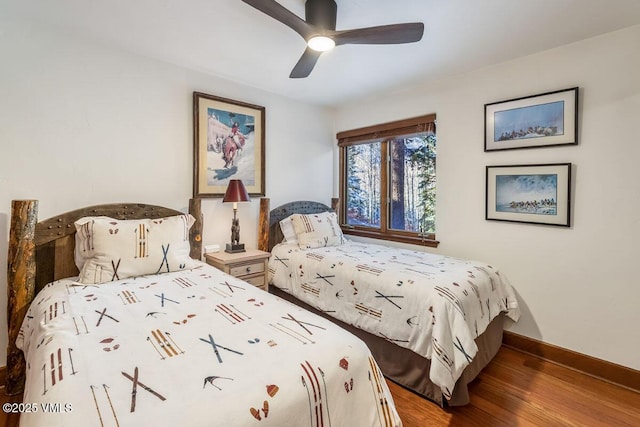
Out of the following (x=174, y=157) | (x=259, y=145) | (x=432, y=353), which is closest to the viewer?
(x=432, y=353)

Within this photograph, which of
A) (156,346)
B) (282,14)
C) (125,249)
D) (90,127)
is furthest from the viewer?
(90,127)

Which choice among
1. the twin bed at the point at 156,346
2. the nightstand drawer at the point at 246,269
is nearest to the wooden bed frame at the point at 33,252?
the twin bed at the point at 156,346

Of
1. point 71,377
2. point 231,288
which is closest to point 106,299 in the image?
point 231,288

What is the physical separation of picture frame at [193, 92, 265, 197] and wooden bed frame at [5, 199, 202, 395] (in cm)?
53

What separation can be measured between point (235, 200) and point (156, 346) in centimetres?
170

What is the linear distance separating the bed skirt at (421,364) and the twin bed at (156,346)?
0.83 meters

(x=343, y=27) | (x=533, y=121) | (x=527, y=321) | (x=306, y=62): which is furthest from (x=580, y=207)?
(x=306, y=62)

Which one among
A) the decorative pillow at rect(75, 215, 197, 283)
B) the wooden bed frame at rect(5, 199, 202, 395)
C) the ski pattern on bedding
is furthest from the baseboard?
the wooden bed frame at rect(5, 199, 202, 395)

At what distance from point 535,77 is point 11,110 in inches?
150

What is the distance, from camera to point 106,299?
5.31ft

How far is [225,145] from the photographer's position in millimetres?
2945

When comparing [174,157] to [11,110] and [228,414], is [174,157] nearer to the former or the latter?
[11,110]

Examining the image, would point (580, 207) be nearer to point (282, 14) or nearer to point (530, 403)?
point (530, 403)

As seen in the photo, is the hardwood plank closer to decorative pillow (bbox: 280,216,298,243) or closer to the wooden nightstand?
the wooden nightstand
